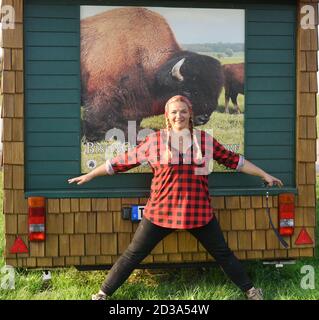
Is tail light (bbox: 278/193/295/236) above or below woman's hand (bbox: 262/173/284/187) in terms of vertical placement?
below

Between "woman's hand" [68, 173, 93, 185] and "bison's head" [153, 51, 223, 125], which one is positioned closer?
"woman's hand" [68, 173, 93, 185]

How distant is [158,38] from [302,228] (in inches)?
70.9

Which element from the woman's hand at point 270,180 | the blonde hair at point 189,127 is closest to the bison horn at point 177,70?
the blonde hair at point 189,127

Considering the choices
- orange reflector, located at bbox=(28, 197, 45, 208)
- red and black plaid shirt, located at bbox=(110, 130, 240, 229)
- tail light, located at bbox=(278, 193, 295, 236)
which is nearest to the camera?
red and black plaid shirt, located at bbox=(110, 130, 240, 229)

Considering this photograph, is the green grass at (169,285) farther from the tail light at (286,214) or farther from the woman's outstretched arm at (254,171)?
the woman's outstretched arm at (254,171)

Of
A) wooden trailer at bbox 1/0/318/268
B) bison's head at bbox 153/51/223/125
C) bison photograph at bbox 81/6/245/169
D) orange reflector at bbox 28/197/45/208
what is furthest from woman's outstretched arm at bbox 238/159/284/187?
orange reflector at bbox 28/197/45/208

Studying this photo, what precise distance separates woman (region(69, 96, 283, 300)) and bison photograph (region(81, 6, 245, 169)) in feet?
0.62

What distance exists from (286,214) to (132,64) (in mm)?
1604

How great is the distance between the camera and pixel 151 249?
371 cm

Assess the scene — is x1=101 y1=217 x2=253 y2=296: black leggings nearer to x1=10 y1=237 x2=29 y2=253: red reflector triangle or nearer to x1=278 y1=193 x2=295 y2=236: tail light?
x1=278 y1=193 x2=295 y2=236: tail light

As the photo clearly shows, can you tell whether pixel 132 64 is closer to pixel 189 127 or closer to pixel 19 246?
pixel 189 127

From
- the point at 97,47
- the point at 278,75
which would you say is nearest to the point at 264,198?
the point at 278,75

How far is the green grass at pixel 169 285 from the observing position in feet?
13.2

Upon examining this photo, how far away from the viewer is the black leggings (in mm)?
3680
